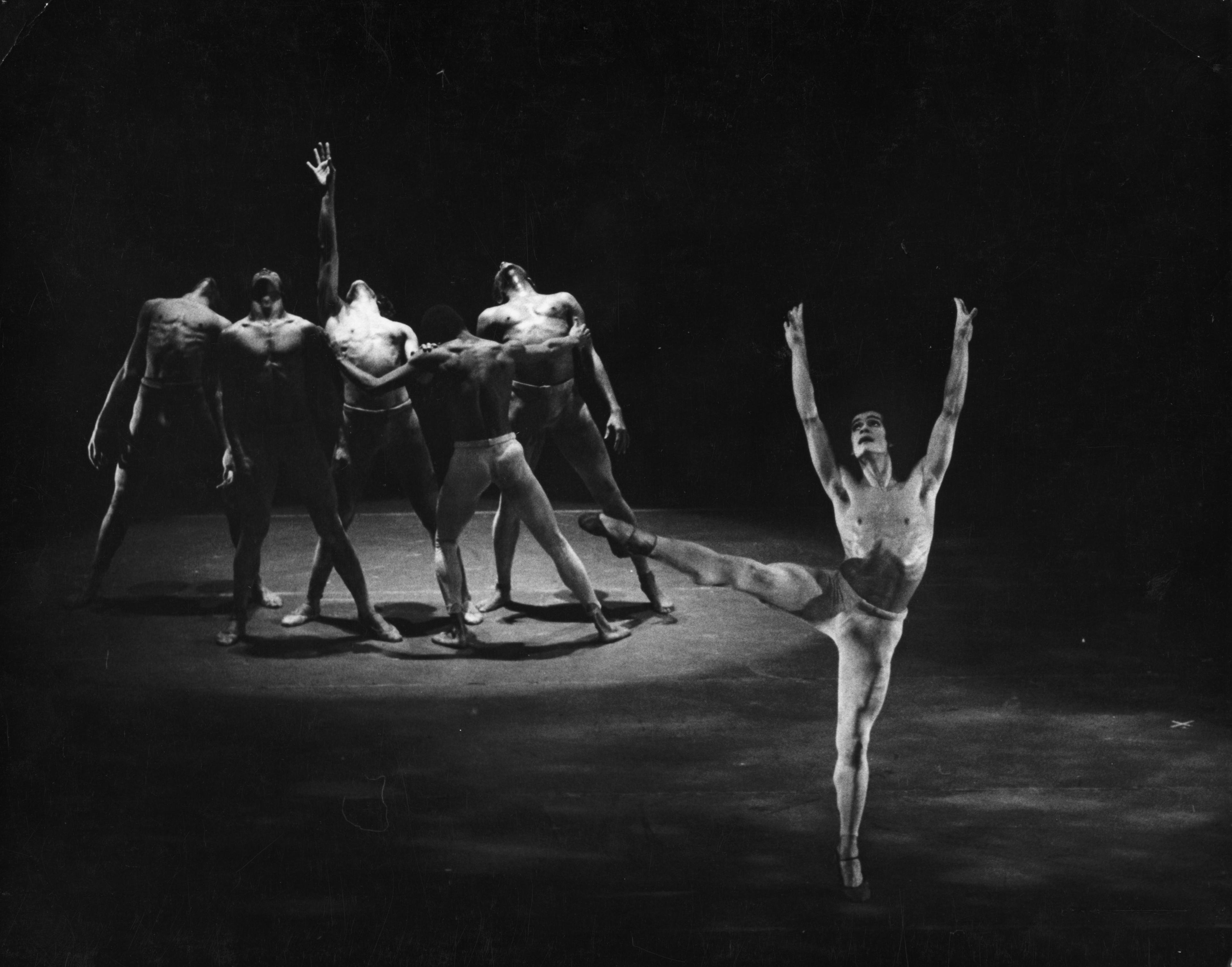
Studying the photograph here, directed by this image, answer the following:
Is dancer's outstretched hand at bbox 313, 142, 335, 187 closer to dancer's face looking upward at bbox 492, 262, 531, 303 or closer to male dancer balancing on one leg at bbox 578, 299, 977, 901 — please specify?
dancer's face looking upward at bbox 492, 262, 531, 303

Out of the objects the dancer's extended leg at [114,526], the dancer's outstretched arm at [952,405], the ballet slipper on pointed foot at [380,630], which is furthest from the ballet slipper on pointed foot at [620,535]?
the dancer's extended leg at [114,526]

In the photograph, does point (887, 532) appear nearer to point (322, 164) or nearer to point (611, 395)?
point (611, 395)

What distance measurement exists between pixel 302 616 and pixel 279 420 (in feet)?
2.97

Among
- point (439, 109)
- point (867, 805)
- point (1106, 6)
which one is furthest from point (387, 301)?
point (1106, 6)

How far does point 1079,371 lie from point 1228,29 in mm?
1695

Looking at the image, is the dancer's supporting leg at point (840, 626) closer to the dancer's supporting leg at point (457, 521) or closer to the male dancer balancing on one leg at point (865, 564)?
the male dancer balancing on one leg at point (865, 564)

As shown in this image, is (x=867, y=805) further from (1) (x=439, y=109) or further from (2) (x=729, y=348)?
(1) (x=439, y=109)

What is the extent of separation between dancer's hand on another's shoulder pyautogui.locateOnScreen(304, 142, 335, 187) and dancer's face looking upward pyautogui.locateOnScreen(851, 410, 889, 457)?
2.63 m

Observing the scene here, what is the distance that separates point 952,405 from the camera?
23.5 ft

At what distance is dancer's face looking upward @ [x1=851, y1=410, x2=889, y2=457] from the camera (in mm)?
7078

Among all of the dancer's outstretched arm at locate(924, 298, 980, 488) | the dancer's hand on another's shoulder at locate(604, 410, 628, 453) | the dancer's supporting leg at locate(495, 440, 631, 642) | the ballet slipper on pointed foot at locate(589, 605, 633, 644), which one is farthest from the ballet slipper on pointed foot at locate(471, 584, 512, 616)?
the dancer's outstretched arm at locate(924, 298, 980, 488)

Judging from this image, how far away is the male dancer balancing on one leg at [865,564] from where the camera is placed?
23.1ft

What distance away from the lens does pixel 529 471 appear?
7.20 meters

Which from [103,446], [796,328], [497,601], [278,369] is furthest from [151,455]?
[796,328]
